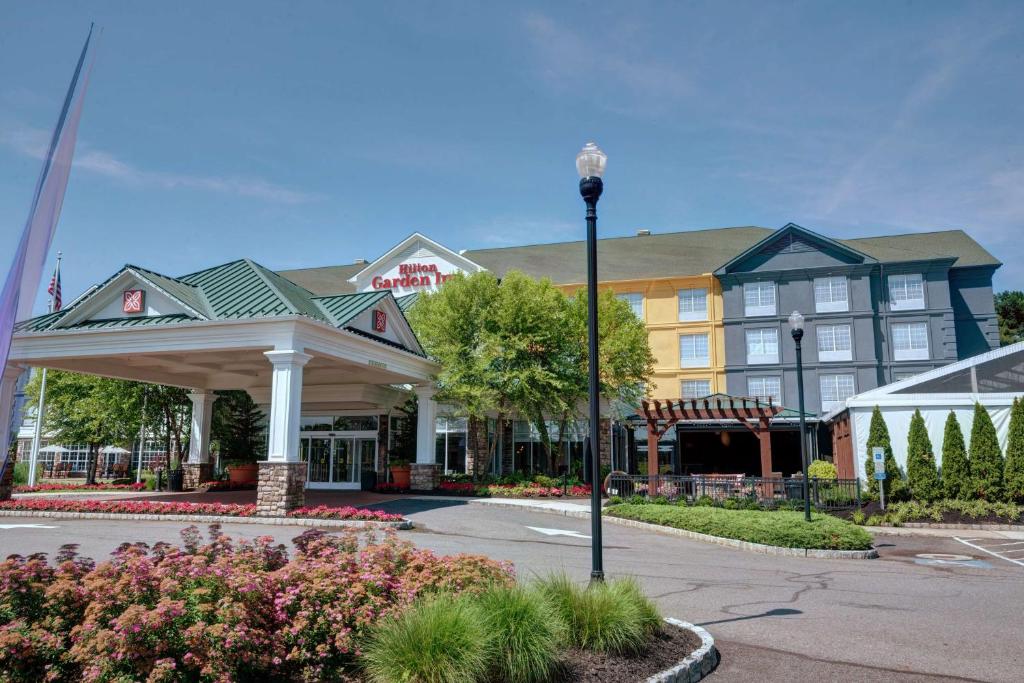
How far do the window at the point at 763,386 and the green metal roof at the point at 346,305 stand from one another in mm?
24156

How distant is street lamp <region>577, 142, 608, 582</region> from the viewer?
26.6 feet

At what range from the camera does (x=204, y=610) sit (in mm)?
5387

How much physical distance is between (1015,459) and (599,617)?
20.1 metres

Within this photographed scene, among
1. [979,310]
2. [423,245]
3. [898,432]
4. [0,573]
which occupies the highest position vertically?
[423,245]

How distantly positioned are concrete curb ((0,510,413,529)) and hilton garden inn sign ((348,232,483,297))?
23.0 m

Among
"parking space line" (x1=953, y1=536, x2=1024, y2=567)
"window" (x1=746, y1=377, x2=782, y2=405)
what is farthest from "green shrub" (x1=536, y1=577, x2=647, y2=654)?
"window" (x1=746, y1=377, x2=782, y2=405)

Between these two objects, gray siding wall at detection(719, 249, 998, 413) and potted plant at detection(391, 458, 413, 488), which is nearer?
potted plant at detection(391, 458, 413, 488)

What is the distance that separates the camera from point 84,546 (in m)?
13.4

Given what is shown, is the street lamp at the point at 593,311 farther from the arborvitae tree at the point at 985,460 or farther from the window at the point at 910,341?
the window at the point at 910,341

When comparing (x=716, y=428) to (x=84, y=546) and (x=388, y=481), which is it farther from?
(x=84, y=546)

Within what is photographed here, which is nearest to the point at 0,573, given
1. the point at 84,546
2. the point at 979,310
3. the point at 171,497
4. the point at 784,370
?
the point at 84,546

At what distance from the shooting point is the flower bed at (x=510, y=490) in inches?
1030

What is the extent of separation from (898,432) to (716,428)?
1504 centimetres

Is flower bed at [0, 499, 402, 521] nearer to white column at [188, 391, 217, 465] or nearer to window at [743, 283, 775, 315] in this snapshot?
white column at [188, 391, 217, 465]
